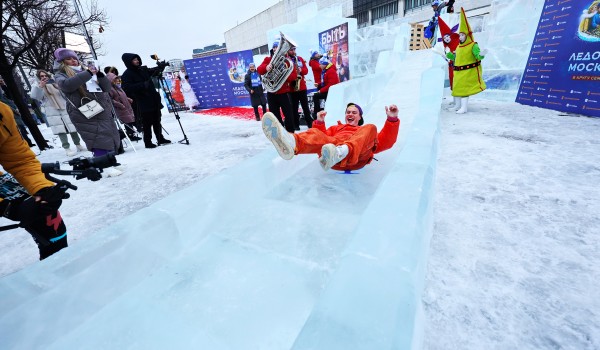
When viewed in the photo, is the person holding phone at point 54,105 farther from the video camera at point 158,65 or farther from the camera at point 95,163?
the camera at point 95,163

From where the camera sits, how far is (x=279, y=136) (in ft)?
6.62

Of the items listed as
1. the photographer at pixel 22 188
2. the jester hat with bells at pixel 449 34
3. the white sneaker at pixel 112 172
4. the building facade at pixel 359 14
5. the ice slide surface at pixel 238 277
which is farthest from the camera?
the building facade at pixel 359 14

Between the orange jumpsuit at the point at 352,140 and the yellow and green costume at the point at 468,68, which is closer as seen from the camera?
the orange jumpsuit at the point at 352,140

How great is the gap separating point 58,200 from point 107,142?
2856 mm

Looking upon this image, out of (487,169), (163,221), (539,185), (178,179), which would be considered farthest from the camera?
(178,179)

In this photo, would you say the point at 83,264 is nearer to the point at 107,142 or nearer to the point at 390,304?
the point at 390,304

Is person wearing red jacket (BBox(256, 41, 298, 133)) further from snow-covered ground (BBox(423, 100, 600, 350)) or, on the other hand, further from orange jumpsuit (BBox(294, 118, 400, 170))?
snow-covered ground (BBox(423, 100, 600, 350))

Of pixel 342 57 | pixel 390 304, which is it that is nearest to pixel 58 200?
pixel 390 304

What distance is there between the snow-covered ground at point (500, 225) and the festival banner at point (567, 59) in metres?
0.53

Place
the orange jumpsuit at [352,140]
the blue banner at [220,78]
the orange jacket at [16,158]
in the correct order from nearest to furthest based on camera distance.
→ the orange jacket at [16,158] → the orange jumpsuit at [352,140] → the blue banner at [220,78]

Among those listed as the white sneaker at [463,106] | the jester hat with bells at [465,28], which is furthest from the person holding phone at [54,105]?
the white sneaker at [463,106]

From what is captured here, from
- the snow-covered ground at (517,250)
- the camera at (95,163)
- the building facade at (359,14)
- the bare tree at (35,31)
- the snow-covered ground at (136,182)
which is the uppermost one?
the building facade at (359,14)

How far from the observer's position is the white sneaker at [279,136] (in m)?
2.01

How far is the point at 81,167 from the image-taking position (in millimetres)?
1188
